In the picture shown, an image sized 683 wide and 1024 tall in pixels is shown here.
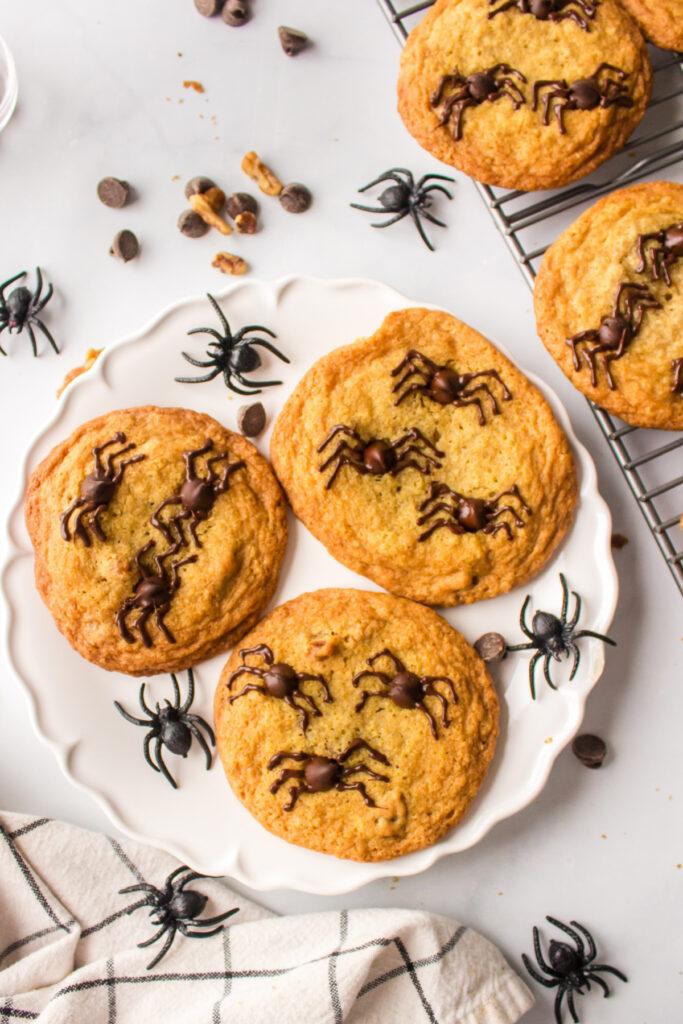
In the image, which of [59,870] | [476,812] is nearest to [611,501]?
[476,812]

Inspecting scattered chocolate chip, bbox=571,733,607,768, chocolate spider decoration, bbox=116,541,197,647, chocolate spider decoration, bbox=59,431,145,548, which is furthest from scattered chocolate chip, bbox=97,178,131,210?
scattered chocolate chip, bbox=571,733,607,768

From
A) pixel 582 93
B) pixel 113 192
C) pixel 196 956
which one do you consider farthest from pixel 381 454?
pixel 196 956

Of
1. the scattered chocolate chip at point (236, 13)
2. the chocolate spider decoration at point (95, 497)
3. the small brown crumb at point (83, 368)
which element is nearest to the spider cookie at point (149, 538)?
the chocolate spider decoration at point (95, 497)

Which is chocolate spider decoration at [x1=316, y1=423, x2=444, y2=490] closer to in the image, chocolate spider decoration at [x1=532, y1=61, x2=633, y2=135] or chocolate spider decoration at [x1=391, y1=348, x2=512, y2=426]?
chocolate spider decoration at [x1=391, y1=348, x2=512, y2=426]

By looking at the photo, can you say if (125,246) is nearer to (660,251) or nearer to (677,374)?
(660,251)

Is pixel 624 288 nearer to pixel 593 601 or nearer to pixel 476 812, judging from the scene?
pixel 593 601

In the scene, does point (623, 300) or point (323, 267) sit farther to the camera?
point (323, 267)
